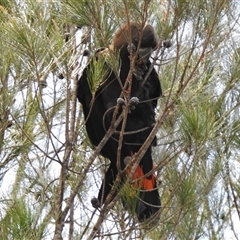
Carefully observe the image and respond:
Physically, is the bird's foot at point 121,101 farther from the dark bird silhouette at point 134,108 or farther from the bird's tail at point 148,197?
the bird's tail at point 148,197

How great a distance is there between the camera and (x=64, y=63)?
2.00 meters

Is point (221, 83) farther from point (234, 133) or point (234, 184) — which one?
point (234, 184)

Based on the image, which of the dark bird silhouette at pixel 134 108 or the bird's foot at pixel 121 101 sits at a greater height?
the dark bird silhouette at pixel 134 108

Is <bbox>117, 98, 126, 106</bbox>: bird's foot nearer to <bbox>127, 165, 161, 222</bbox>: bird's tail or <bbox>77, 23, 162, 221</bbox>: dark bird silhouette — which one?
<bbox>77, 23, 162, 221</bbox>: dark bird silhouette

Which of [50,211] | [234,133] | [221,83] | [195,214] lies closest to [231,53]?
[221,83]

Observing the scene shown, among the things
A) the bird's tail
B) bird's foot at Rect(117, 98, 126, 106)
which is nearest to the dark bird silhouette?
the bird's tail

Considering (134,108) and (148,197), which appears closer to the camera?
(134,108)

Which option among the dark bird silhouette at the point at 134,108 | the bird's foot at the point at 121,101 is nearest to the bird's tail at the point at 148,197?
the dark bird silhouette at the point at 134,108

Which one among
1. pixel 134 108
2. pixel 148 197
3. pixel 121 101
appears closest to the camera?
pixel 121 101

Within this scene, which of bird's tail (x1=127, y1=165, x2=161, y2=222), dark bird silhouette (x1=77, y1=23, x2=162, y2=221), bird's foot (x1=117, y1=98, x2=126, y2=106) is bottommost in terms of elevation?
bird's tail (x1=127, y1=165, x2=161, y2=222)

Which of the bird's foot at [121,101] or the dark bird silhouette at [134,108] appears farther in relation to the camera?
the dark bird silhouette at [134,108]

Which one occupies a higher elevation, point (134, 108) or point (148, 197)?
point (134, 108)

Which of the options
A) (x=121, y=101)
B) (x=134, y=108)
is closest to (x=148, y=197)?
(x=134, y=108)

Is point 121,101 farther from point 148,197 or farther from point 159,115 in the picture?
point 148,197
